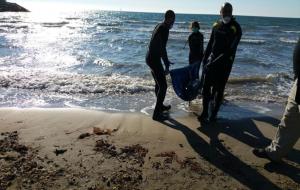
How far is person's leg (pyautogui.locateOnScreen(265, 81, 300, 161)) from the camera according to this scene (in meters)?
5.03

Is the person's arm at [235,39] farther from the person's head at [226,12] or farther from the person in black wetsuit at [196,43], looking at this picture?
the person in black wetsuit at [196,43]

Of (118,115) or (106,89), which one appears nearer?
(118,115)

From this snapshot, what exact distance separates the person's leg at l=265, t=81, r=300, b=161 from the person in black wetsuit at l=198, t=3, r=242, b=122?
202 centimetres

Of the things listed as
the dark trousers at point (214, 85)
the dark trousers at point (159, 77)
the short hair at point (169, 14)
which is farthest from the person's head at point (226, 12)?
the dark trousers at point (159, 77)

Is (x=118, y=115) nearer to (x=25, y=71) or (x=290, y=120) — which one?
(x=290, y=120)

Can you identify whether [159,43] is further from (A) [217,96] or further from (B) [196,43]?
(B) [196,43]

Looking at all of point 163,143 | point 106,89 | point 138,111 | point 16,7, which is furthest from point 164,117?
point 16,7

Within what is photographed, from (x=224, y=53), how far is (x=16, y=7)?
108 meters

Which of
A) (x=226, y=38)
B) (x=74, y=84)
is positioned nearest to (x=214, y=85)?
(x=226, y=38)

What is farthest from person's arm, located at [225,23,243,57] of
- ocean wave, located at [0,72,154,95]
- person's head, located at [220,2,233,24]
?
ocean wave, located at [0,72,154,95]

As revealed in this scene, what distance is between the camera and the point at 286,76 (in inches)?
542

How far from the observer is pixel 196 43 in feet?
30.3

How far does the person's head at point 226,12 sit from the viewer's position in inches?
266

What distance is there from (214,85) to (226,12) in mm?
1314
